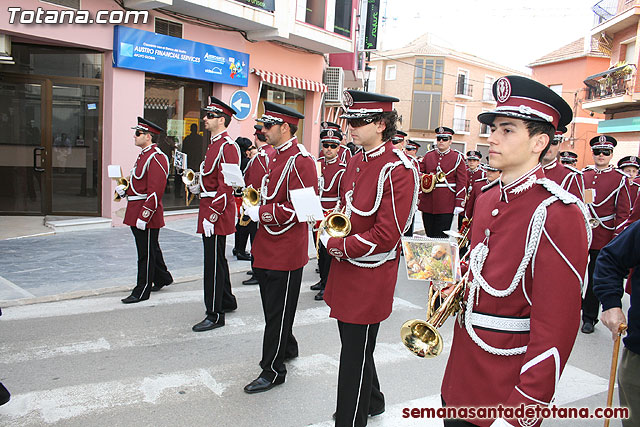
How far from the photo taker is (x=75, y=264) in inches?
325

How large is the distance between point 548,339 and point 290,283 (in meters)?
2.86

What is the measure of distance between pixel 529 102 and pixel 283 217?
8.56 feet

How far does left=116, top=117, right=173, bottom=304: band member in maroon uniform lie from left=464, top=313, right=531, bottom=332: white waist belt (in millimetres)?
5074

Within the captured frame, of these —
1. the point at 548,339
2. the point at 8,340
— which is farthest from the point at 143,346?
the point at 548,339

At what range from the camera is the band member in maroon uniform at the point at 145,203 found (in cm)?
660

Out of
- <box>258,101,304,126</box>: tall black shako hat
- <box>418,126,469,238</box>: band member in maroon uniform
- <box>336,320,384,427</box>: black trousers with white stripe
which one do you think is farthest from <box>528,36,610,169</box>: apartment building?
<box>336,320,384,427</box>: black trousers with white stripe

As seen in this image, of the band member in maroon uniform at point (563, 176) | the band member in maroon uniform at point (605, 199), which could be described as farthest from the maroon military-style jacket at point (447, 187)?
the band member in maroon uniform at point (563, 176)

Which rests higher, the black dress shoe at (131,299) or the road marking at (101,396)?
the black dress shoe at (131,299)

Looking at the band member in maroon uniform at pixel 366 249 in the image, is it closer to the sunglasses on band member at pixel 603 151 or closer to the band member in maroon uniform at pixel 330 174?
the band member in maroon uniform at pixel 330 174

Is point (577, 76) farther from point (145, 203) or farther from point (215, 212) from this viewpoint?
point (215, 212)

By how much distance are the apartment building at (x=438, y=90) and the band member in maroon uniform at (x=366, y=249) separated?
45.7 m

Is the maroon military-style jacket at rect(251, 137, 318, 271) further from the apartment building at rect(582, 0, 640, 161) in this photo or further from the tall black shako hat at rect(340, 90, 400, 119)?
the apartment building at rect(582, 0, 640, 161)

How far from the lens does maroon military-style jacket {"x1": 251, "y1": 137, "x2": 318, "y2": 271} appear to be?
4531 mm

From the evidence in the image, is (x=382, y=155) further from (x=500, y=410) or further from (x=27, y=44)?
(x=27, y=44)
